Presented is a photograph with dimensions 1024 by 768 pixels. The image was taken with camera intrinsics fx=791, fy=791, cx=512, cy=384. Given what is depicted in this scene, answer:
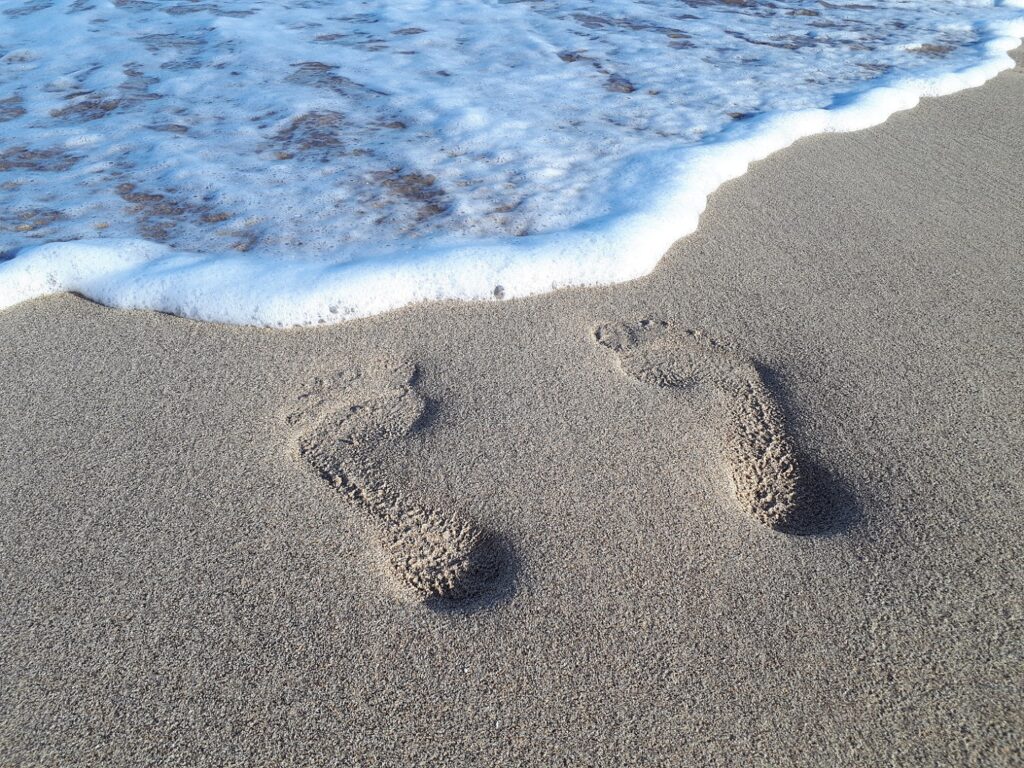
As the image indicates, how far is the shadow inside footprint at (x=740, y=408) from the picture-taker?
5.49 ft

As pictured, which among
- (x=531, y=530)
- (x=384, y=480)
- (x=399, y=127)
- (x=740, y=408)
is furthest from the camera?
(x=399, y=127)

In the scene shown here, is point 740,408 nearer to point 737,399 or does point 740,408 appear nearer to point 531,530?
point 737,399

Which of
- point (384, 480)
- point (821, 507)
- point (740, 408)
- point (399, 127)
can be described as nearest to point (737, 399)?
point (740, 408)

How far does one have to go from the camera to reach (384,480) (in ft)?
5.67

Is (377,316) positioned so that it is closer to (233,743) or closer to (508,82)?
(233,743)

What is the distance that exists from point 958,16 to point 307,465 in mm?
5745

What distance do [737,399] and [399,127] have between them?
2.28 m

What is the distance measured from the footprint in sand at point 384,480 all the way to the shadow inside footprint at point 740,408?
56cm

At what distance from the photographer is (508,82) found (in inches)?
161

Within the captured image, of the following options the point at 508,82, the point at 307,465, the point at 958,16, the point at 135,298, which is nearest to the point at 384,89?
the point at 508,82

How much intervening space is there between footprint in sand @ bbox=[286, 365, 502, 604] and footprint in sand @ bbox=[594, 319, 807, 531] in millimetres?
562

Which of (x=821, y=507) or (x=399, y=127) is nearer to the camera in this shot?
(x=821, y=507)

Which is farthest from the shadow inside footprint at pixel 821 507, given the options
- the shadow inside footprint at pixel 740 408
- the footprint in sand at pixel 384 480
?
the footprint in sand at pixel 384 480

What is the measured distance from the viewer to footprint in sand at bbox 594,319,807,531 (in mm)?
1688
